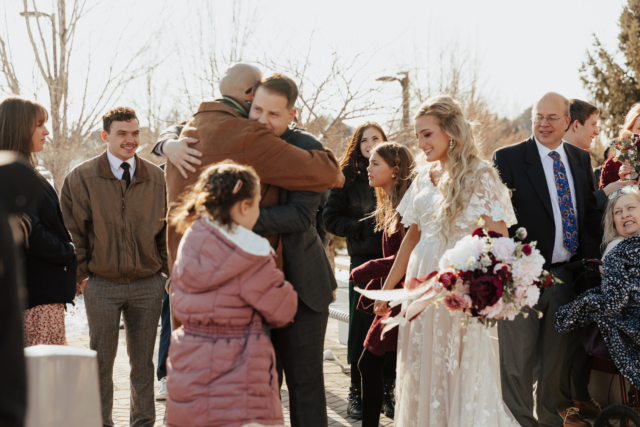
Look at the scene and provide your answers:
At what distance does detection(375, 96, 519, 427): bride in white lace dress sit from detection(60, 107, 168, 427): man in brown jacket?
6.07 ft

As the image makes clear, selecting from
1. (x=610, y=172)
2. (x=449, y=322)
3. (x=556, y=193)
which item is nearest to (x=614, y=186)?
(x=610, y=172)

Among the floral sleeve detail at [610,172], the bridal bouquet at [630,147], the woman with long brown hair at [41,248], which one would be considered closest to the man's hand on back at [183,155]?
the woman with long brown hair at [41,248]

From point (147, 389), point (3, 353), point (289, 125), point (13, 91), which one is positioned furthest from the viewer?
point (13, 91)

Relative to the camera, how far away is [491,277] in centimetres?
312

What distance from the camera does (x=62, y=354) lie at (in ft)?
7.32

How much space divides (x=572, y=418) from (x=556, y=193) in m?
1.77

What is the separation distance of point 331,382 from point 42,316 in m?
3.03

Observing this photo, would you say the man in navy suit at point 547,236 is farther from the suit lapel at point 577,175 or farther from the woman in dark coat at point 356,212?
the woman in dark coat at point 356,212

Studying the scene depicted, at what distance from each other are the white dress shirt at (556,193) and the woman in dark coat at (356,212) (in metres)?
1.34

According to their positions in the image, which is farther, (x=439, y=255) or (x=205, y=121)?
(x=439, y=255)

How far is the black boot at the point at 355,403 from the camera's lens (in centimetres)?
493

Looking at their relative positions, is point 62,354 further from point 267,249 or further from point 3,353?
point 3,353

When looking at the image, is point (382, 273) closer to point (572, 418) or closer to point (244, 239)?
point (244, 239)

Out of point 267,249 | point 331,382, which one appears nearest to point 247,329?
point 267,249
